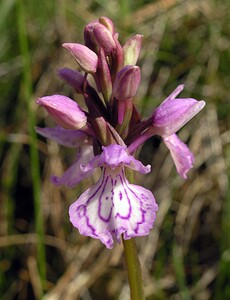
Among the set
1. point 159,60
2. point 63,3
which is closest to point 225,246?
point 159,60

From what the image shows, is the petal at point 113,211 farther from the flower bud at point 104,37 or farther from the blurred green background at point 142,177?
the blurred green background at point 142,177

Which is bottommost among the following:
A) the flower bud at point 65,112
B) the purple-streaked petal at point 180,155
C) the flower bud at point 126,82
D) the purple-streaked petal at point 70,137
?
the purple-streaked petal at point 180,155

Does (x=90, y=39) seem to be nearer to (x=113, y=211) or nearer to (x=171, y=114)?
(x=171, y=114)

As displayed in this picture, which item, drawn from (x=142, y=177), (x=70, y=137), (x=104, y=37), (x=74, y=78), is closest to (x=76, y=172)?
(x=70, y=137)

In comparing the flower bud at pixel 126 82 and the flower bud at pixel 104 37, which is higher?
the flower bud at pixel 104 37

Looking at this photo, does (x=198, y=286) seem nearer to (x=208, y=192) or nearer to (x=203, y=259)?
(x=203, y=259)

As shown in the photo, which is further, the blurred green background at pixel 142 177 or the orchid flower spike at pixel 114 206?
the blurred green background at pixel 142 177

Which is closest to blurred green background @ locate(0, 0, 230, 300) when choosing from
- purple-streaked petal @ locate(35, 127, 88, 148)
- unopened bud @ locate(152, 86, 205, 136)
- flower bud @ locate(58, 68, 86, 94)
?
purple-streaked petal @ locate(35, 127, 88, 148)

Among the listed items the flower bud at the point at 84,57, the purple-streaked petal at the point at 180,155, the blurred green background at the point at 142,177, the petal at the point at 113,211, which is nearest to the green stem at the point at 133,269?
the petal at the point at 113,211
